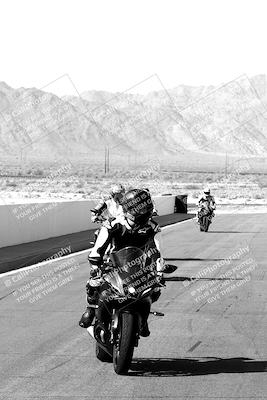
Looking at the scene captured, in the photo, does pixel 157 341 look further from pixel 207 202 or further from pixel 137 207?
pixel 207 202

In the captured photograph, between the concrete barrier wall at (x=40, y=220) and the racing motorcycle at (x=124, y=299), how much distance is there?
14.1m

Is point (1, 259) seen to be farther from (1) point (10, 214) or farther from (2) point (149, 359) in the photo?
(2) point (149, 359)

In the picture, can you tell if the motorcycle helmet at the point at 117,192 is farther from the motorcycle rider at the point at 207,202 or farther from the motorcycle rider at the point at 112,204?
the motorcycle rider at the point at 207,202

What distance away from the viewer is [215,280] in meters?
16.5

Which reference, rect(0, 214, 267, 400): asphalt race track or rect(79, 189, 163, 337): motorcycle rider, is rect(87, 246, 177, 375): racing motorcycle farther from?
rect(0, 214, 267, 400): asphalt race track

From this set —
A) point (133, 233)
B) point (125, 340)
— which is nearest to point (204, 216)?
point (133, 233)

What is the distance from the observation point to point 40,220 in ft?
83.7

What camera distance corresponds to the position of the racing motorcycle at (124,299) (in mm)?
7910

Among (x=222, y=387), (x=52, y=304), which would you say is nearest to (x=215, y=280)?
(x=52, y=304)

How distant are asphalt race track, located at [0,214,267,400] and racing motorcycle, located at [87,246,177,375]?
268 mm

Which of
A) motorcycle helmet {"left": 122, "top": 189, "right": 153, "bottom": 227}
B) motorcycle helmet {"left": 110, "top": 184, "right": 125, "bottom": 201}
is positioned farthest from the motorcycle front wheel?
motorcycle helmet {"left": 110, "top": 184, "right": 125, "bottom": 201}

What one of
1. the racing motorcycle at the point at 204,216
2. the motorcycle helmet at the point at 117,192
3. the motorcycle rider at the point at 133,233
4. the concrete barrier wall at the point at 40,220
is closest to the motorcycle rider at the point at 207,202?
the racing motorcycle at the point at 204,216

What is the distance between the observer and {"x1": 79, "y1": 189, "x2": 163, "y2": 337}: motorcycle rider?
814cm

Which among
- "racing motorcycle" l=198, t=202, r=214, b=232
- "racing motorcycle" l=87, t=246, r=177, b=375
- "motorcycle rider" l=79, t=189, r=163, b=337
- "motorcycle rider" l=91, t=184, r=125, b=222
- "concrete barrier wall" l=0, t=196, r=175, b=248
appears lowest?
"racing motorcycle" l=198, t=202, r=214, b=232
